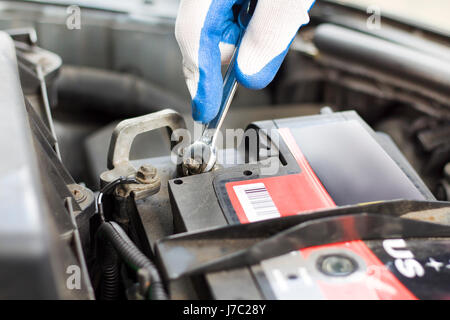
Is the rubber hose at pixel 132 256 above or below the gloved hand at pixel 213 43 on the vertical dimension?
below

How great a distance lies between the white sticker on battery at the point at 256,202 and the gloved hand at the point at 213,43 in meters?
0.16

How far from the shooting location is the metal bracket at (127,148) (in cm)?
77

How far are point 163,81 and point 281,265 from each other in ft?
4.01

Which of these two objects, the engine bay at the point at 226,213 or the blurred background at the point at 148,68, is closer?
the engine bay at the point at 226,213

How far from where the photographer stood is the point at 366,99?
1.60 metres

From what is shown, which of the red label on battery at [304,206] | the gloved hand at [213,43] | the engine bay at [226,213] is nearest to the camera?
the engine bay at [226,213]

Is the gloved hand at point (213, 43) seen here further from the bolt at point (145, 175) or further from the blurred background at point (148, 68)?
the blurred background at point (148, 68)

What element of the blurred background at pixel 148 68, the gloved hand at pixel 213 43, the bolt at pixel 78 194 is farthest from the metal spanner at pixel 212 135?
the blurred background at pixel 148 68

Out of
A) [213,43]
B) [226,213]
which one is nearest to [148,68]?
[213,43]

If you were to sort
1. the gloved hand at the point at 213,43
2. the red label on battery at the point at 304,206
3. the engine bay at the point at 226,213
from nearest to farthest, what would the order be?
the engine bay at the point at 226,213
the red label on battery at the point at 304,206
the gloved hand at the point at 213,43

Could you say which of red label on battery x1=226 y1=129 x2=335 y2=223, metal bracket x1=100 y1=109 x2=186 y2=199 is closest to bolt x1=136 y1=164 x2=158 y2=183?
metal bracket x1=100 y1=109 x2=186 y2=199

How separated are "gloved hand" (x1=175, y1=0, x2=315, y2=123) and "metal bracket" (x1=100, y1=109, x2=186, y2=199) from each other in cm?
5
